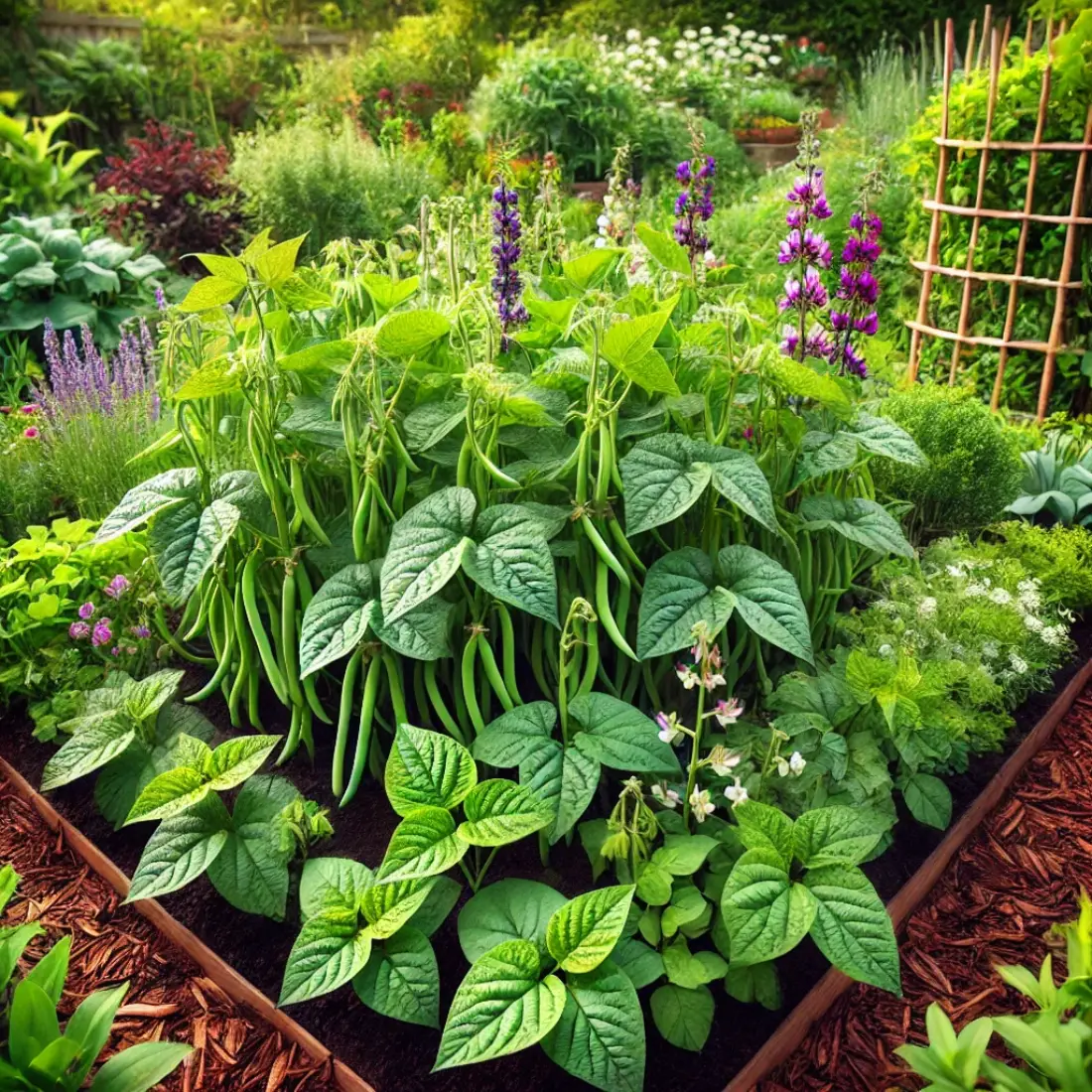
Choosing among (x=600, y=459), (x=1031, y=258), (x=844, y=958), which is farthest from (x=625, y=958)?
(x=1031, y=258)

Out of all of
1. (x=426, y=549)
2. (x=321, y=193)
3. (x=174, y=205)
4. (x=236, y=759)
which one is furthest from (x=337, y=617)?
(x=174, y=205)

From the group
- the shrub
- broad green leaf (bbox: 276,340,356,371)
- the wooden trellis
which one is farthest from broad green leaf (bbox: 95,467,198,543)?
the shrub

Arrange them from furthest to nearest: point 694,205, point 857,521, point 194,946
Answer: point 694,205 → point 857,521 → point 194,946

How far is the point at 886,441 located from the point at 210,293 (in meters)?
1.38

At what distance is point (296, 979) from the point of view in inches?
56.7

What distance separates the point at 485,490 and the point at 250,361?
495 mm

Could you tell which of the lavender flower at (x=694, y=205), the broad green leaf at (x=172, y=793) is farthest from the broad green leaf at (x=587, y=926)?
the lavender flower at (x=694, y=205)

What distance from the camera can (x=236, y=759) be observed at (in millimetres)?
1727

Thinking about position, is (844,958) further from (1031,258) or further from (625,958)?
(1031,258)

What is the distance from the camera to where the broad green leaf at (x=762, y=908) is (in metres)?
1.42

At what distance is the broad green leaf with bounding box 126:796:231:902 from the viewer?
160 cm

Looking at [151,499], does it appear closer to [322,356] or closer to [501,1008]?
[322,356]

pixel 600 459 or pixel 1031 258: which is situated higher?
pixel 600 459

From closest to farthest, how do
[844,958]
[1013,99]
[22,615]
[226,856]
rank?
[844,958], [226,856], [22,615], [1013,99]
